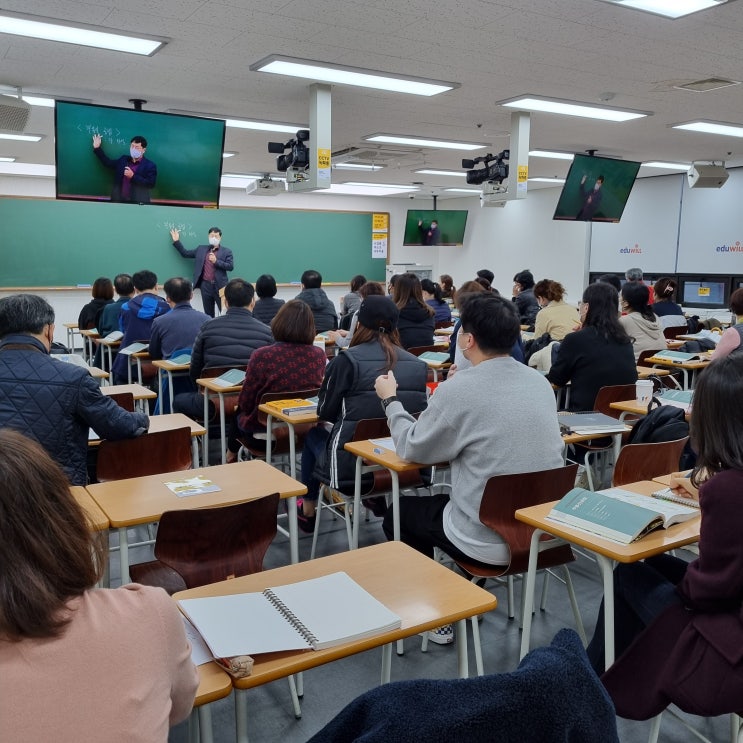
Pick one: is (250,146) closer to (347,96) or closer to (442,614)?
(347,96)

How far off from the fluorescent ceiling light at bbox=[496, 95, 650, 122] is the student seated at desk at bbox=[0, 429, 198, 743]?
5.46 m

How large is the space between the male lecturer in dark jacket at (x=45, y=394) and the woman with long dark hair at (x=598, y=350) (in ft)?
8.95

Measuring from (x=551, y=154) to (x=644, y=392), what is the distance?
5422 millimetres

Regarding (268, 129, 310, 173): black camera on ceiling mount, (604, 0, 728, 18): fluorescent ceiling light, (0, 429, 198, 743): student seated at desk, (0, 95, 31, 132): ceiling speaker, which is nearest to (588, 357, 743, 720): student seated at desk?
(0, 429, 198, 743): student seated at desk

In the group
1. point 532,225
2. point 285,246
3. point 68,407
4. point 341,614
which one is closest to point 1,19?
point 68,407

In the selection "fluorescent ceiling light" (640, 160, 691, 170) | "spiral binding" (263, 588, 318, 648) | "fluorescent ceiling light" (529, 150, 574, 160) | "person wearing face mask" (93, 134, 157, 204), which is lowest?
"spiral binding" (263, 588, 318, 648)

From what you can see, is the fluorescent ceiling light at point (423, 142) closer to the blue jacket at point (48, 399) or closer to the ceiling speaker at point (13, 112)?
the ceiling speaker at point (13, 112)

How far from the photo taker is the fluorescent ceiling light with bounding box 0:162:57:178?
396 inches

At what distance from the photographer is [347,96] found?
5723 mm

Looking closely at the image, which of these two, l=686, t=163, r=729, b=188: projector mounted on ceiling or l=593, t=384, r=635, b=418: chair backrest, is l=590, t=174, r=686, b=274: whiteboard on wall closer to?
l=686, t=163, r=729, b=188: projector mounted on ceiling

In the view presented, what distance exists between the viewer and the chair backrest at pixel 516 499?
92.4 inches

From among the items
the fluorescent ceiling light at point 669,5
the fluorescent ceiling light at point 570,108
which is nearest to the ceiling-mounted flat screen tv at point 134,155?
the fluorescent ceiling light at point 570,108

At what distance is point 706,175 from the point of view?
870 centimetres

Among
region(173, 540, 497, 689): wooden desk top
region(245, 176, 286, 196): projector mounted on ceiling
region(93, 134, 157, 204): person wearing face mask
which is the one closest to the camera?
region(173, 540, 497, 689): wooden desk top
